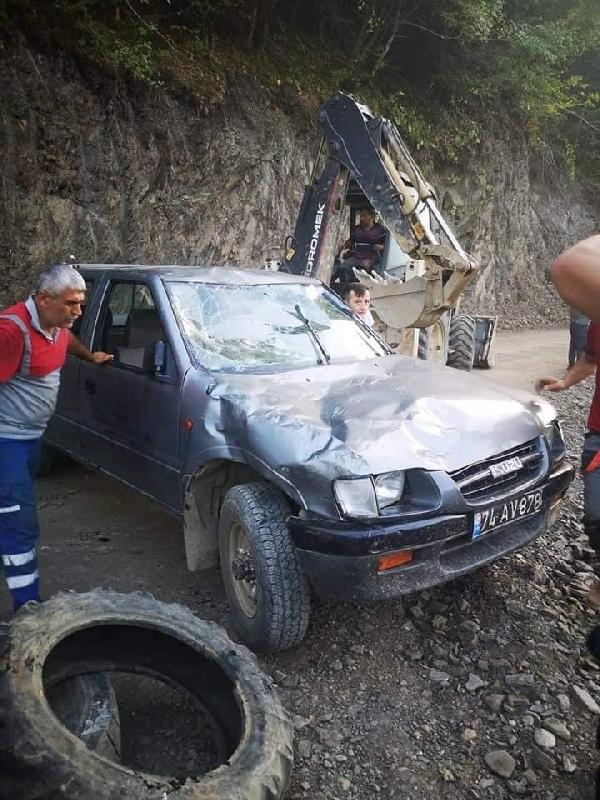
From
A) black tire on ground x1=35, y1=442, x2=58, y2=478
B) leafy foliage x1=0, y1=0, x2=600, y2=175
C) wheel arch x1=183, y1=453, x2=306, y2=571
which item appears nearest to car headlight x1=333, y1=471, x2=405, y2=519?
wheel arch x1=183, y1=453, x2=306, y2=571

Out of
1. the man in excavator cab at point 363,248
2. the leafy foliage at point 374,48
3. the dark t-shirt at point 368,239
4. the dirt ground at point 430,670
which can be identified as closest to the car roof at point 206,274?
the dirt ground at point 430,670

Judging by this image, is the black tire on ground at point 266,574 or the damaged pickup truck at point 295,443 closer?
the damaged pickup truck at point 295,443

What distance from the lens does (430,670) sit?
2.95 metres

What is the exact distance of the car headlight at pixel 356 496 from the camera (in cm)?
262

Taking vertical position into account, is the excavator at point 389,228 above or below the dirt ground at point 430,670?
above

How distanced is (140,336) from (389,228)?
146 inches

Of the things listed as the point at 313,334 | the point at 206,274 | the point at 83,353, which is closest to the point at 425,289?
the point at 313,334

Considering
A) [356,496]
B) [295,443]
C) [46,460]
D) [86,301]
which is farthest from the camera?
[46,460]

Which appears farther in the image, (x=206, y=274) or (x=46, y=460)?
(x=46, y=460)

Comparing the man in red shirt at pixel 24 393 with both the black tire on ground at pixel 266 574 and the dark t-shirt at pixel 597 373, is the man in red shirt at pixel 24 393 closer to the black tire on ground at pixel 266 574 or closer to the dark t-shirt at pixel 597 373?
the black tire on ground at pixel 266 574

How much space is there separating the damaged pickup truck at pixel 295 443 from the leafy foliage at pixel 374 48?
7.30 metres

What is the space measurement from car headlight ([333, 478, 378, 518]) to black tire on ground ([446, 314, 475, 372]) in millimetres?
7069

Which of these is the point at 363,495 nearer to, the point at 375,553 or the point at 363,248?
the point at 375,553

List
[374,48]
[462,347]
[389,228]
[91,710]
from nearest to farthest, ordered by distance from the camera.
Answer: [91,710] → [389,228] → [462,347] → [374,48]
